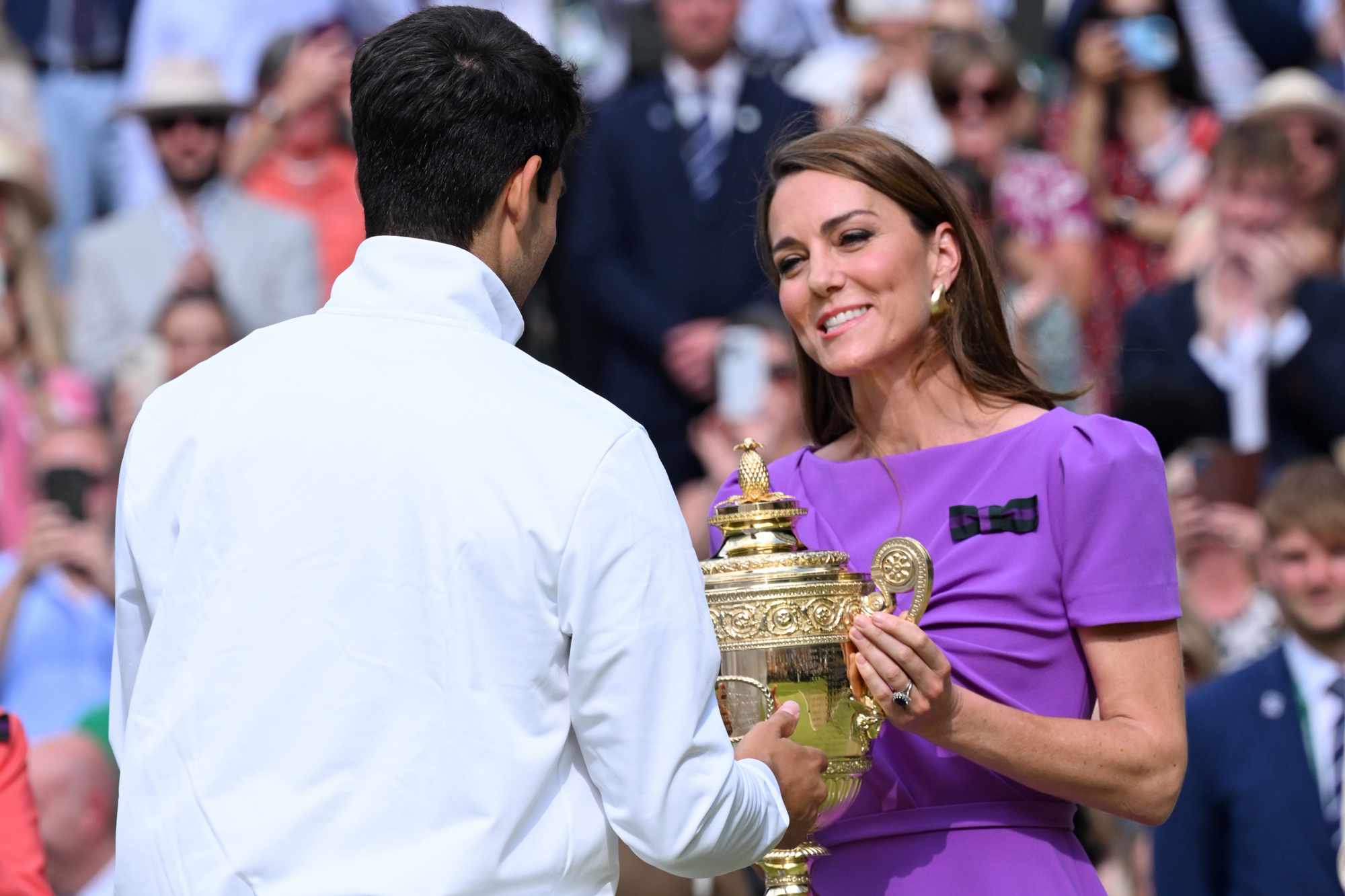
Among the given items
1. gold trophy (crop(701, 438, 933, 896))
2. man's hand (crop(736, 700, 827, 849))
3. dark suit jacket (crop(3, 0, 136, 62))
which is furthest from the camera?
dark suit jacket (crop(3, 0, 136, 62))

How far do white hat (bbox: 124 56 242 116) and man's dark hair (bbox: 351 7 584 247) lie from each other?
18.0 feet

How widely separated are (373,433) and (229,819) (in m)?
0.45

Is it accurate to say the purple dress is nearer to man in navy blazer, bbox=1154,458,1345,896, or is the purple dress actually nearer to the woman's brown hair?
the woman's brown hair

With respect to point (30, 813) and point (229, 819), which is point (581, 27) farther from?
point (229, 819)

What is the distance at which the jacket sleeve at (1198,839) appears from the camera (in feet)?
16.6

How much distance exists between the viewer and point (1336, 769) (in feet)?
16.8

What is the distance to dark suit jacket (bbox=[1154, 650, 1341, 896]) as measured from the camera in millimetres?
4973

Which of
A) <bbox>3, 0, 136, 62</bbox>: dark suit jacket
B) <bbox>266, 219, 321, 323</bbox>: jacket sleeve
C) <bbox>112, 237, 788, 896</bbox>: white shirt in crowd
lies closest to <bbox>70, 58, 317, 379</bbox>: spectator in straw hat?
<bbox>266, 219, 321, 323</bbox>: jacket sleeve

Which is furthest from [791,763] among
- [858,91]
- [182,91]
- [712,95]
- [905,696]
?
[182,91]

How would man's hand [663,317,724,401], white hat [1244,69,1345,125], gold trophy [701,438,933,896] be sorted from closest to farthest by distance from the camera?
gold trophy [701,438,933,896] → man's hand [663,317,724,401] → white hat [1244,69,1345,125]

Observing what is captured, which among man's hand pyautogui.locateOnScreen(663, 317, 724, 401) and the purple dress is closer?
the purple dress

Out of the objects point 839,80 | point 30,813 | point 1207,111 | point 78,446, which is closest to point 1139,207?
point 1207,111

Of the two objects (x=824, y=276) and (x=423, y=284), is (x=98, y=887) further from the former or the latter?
(x=423, y=284)

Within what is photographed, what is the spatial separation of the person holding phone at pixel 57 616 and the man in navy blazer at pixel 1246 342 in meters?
3.69
